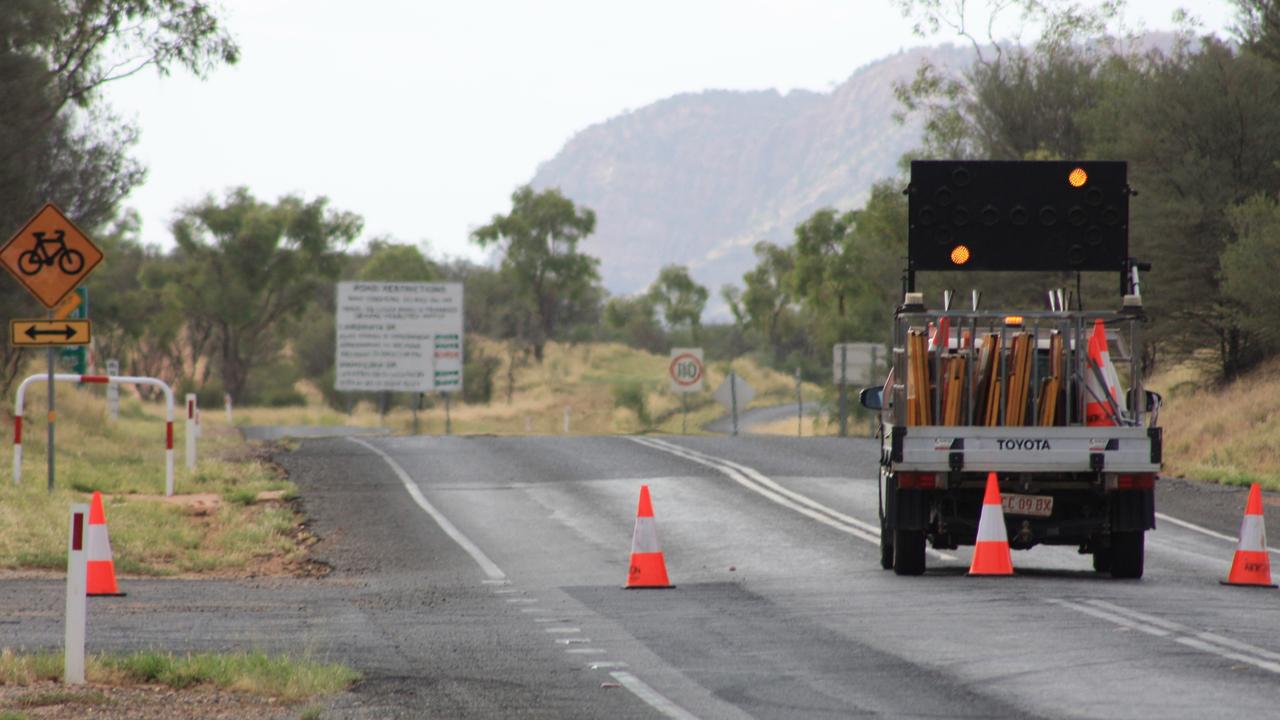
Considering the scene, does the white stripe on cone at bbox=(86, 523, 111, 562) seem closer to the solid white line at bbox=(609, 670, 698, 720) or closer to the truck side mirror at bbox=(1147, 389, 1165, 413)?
the solid white line at bbox=(609, 670, 698, 720)

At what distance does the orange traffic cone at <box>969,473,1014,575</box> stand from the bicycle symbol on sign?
1205 cm

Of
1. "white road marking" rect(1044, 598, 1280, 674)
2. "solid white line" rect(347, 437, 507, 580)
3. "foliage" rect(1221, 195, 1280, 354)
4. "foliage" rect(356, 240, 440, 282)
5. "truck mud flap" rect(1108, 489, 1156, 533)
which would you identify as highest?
"foliage" rect(356, 240, 440, 282)

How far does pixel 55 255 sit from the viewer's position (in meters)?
21.1

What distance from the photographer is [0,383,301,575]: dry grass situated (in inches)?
666

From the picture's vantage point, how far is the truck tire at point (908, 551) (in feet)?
46.4

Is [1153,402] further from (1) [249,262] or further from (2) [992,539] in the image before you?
(1) [249,262]

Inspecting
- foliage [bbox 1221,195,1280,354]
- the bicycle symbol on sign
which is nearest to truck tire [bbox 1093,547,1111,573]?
the bicycle symbol on sign

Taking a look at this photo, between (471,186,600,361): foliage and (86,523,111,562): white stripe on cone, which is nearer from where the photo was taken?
(86,523,111,562): white stripe on cone

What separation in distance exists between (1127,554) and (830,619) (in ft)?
11.7

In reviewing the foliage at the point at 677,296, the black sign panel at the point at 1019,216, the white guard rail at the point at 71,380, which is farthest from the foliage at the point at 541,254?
the black sign panel at the point at 1019,216

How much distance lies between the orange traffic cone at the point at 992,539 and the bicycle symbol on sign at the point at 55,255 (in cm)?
1205

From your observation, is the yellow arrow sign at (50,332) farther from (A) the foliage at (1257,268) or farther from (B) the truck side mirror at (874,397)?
(A) the foliage at (1257,268)

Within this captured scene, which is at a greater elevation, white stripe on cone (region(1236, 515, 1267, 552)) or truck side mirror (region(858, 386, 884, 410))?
truck side mirror (region(858, 386, 884, 410))

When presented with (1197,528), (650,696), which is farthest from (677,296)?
(650,696)
